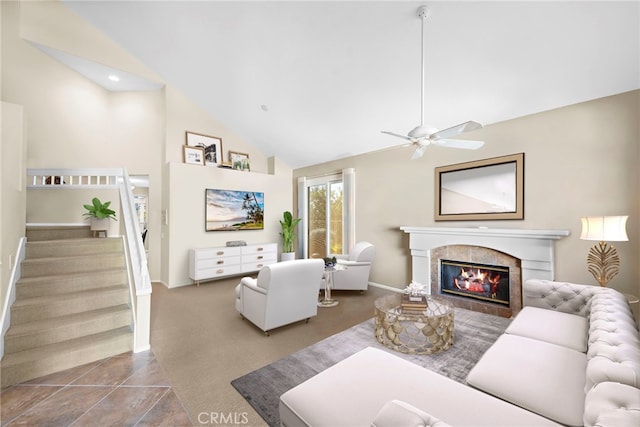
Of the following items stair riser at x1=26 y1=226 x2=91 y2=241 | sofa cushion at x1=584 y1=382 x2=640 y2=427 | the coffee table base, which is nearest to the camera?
sofa cushion at x1=584 y1=382 x2=640 y2=427

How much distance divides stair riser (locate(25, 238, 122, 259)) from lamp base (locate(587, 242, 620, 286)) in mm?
5519

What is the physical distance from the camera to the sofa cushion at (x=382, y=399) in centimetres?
115

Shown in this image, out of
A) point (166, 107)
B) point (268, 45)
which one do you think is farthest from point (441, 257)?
point (166, 107)

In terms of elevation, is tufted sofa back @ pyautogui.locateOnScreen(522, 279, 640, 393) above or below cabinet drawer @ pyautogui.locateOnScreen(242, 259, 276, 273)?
above

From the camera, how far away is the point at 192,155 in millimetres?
5652

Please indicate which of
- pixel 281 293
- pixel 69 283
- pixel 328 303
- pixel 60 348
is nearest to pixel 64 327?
pixel 60 348

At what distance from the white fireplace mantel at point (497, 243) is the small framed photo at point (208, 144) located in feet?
14.4

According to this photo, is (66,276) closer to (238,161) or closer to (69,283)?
(69,283)

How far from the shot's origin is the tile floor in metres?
1.76

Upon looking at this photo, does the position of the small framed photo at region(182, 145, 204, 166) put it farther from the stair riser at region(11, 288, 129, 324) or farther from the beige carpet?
the stair riser at region(11, 288, 129, 324)

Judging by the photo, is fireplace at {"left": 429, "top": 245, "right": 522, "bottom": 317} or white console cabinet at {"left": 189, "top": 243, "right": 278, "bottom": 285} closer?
fireplace at {"left": 429, "top": 245, "right": 522, "bottom": 317}

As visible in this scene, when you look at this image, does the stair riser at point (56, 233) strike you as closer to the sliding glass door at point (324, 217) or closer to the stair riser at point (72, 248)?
the stair riser at point (72, 248)

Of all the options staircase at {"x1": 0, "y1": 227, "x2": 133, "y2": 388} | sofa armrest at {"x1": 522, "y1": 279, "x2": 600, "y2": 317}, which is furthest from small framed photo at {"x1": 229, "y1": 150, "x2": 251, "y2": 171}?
sofa armrest at {"x1": 522, "y1": 279, "x2": 600, "y2": 317}

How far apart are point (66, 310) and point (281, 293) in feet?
6.94
